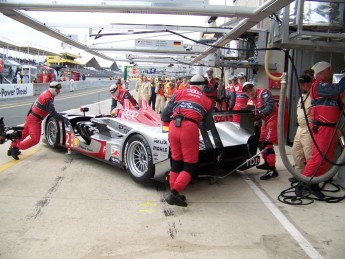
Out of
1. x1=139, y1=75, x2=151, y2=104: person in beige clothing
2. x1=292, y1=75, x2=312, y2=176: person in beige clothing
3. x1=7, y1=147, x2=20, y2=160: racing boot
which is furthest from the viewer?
x1=139, y1=75, x2=151, y2=104: person in beige clothing

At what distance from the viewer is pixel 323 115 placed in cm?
482

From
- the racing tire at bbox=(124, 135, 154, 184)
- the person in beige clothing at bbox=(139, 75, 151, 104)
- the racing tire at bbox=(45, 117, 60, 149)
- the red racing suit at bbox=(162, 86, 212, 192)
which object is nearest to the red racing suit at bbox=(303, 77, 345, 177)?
the red racing suit at bbox=(162, 86, 212, 192)

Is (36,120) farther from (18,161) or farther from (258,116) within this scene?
(258,116)

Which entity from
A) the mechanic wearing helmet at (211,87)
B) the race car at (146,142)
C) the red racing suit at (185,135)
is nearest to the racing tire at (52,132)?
the race car at (146,142)

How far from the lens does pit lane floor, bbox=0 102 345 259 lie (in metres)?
3.39

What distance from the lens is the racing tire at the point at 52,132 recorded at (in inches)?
281

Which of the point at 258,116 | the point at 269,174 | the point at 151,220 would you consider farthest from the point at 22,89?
the point at 151,220

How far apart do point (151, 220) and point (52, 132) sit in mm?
4211

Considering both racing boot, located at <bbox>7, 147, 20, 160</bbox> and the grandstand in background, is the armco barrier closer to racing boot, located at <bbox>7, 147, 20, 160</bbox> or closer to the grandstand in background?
the grandstand in background

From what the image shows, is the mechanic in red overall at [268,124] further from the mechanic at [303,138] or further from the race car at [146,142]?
the mechanic at [303,138]

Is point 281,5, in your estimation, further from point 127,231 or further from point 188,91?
point 127,231

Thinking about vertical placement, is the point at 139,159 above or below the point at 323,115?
below

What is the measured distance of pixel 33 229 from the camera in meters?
3.74

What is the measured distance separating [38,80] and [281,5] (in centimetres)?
3547
